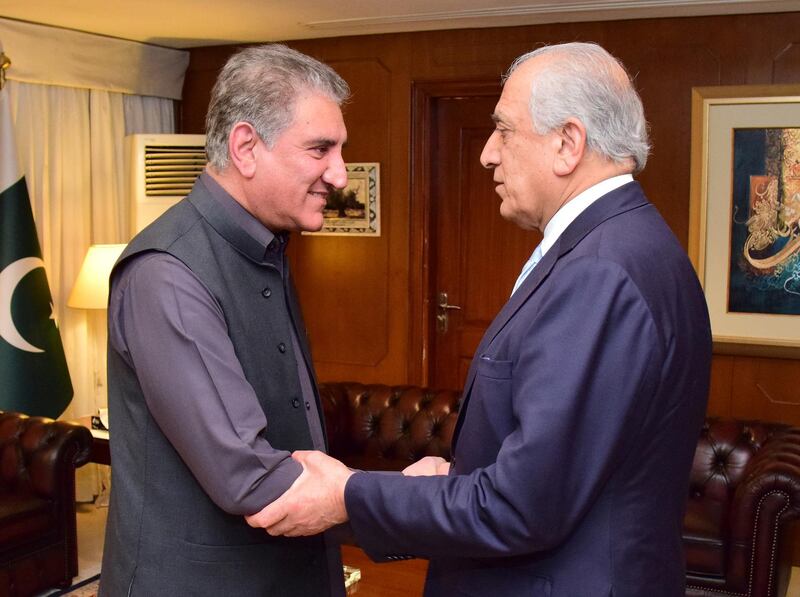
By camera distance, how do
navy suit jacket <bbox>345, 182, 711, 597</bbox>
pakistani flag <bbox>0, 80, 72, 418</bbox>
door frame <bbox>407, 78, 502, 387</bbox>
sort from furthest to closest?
door frame <bbox>407, 78, 502, 387</bbox>, pakistani flag <bbox>0, 80, 72, 418</bbox>, navy suit jacket <bbox>345, 182, 711, 597</bbox>

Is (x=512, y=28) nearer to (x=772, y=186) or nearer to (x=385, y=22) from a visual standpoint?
(x=385, y=22)

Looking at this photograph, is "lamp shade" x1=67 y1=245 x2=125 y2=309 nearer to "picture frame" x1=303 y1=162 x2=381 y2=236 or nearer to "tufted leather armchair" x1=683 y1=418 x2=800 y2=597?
"picture frame" x1=303 y1=162 x2=381 y2=236

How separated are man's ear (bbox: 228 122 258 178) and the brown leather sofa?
2637 mm

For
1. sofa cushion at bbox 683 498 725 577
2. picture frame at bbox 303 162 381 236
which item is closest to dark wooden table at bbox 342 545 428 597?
sofa cushion at bbox 683 498 725 577

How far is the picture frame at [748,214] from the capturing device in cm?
493

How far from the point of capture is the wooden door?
229 inches

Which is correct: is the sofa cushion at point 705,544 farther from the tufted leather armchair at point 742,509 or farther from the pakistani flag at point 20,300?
the pakistani flag at point 20,300

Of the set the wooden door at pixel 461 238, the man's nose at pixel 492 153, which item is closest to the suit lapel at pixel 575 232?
the man's nose at pixel 492 153

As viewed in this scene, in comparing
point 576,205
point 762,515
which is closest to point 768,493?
point 762,515

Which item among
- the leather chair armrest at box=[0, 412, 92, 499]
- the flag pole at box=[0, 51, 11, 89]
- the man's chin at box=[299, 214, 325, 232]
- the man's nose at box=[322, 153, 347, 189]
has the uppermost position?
the flag pole at box=[0, 51, 11, 89]

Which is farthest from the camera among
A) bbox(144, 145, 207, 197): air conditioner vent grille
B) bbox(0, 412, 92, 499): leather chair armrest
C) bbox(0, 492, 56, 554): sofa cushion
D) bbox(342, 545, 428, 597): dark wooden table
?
bbox(144, 145, 207, 197): air conditioner vent grille

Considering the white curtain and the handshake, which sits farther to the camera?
the white curtain

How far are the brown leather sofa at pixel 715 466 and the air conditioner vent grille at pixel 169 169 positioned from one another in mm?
2073

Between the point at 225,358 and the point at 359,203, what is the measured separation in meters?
4.45
